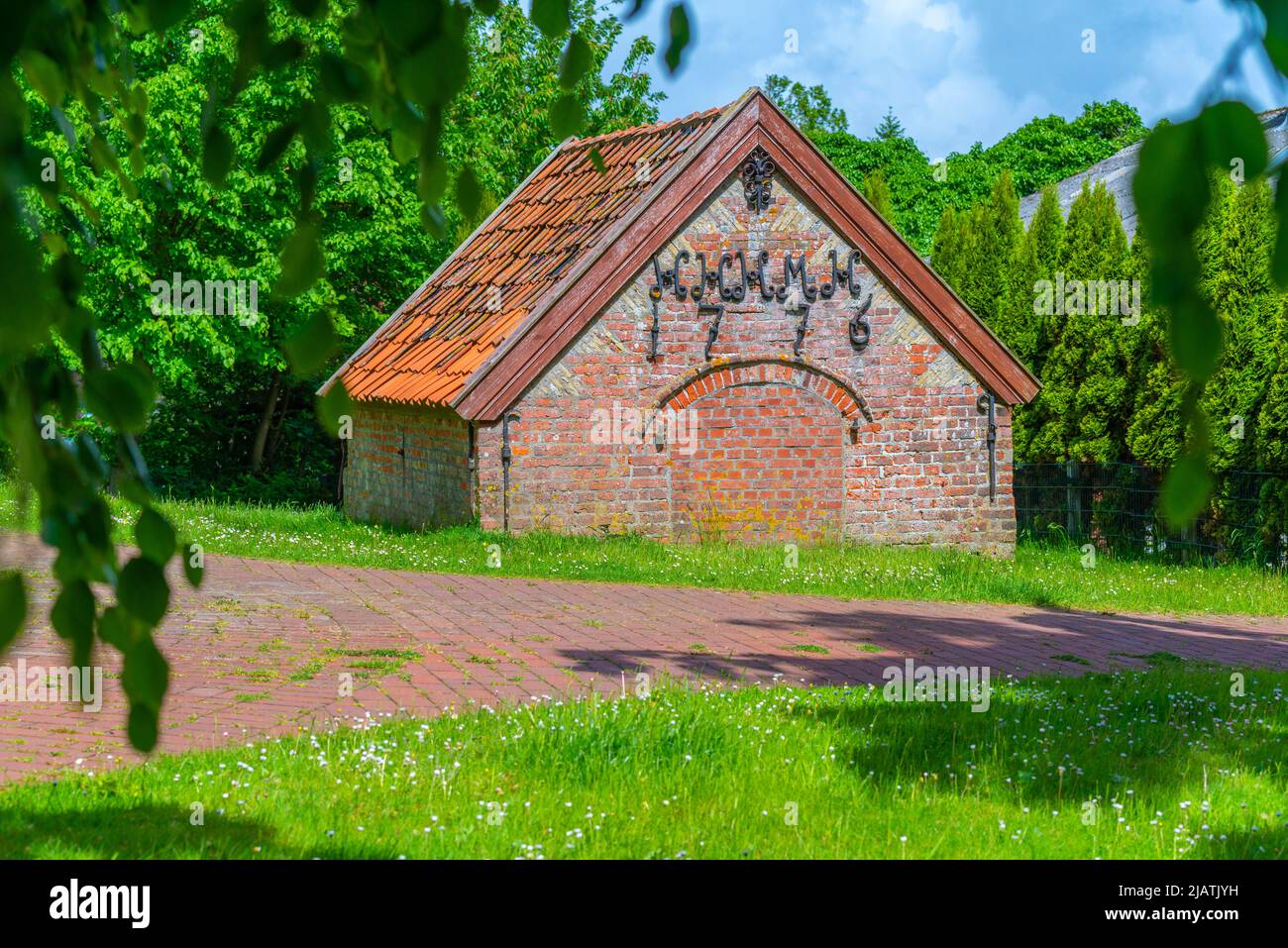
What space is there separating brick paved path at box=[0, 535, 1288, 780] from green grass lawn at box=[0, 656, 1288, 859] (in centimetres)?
94

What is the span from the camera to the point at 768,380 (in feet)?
58.7

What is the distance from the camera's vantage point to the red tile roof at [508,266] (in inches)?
687

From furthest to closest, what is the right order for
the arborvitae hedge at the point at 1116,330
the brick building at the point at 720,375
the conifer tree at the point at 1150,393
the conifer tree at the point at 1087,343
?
the conifer tree at the point at 1087,343, the conifer tree at the point at 1150,393, the arborvitae hedge at the point at 1116,330, the brick building at the point at 720,375

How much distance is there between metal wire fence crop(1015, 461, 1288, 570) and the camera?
707 inches

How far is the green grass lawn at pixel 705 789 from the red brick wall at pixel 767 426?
880 cm

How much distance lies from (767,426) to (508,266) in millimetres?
4245

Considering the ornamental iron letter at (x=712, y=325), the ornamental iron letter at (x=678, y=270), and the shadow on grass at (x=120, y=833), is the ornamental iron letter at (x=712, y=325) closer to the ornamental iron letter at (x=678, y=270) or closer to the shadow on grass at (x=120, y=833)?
the ornamental iron letter at (x=678, y=270)

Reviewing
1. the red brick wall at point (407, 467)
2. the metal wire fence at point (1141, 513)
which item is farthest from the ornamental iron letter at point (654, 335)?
the metal wire fence at point (1141, 513)

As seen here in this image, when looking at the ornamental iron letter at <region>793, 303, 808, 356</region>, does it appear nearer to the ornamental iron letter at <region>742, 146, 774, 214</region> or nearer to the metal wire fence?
the ornamental iron letter at <region>742, 146, 774, 214</region>

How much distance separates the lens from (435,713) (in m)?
8.24

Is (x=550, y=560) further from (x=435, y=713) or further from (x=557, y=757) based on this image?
(x=557, y=757)

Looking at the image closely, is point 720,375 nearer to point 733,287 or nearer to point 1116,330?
point 733,287
